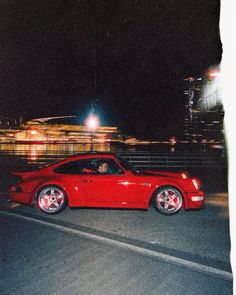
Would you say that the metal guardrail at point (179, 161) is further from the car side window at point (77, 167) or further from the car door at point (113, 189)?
the car door at point (113, 189)

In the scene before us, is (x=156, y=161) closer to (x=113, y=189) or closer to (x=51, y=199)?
(x=113, y=189)

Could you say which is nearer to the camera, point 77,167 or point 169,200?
point 169,200

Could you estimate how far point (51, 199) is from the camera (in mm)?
8367

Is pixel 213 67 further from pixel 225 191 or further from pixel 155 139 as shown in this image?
pixel 155 139

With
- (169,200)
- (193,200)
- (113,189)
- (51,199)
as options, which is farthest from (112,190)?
(193,200)

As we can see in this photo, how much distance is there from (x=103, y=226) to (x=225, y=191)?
616 centimetres

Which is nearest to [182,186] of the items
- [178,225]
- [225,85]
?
[178,225]

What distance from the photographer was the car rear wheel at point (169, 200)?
8203 mm

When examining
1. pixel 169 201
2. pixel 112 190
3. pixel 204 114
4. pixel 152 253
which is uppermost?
pixel 204 114

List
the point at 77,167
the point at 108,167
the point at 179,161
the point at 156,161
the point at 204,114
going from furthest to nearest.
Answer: the point at 204,114
the point at 156,161
the point at 179,161
the point at 77,167
the point at 108,167

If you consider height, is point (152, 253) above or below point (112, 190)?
below

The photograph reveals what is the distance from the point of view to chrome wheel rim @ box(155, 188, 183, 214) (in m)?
8.20

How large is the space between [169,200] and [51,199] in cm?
266

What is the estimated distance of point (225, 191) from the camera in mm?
12000
